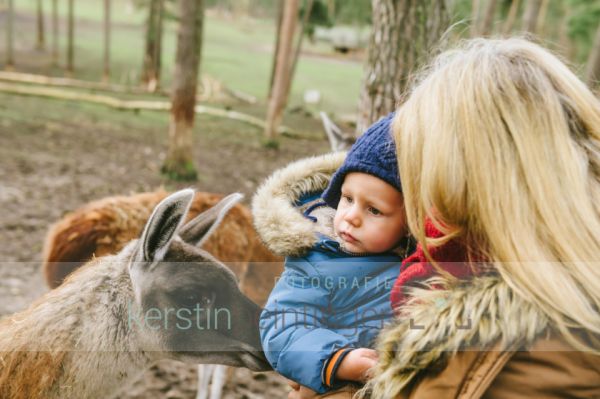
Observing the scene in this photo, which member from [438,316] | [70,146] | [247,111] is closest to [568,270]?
[438,316]

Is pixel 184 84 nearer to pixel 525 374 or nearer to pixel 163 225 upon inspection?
pixel 163 225

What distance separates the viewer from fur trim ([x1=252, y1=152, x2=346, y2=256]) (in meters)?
1.82

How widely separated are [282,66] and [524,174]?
38.8ft

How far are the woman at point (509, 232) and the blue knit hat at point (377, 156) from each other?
290mm

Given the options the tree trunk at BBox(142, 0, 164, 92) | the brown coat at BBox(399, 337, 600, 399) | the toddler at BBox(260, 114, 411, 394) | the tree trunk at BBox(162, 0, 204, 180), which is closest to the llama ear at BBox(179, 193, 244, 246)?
the toddler at BBox(260, 114, 411, 394)

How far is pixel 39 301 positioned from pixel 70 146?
9.30 m

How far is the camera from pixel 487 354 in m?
1.22

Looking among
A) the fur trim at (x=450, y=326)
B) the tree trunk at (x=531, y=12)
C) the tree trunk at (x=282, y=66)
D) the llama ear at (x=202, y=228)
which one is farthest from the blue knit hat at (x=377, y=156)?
the tree trunk at (x=282, y=66)

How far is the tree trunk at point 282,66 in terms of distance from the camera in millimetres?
12211

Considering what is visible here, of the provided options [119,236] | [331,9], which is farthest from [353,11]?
[119,236]

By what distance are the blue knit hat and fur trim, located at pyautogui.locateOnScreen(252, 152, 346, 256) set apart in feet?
0.78

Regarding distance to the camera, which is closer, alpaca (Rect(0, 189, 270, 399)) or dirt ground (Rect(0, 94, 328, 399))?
alpaca (Rect(0, 189, 270, 399))

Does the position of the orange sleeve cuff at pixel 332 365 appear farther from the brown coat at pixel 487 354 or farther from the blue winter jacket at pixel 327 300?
the brown coat at pixel 487 354

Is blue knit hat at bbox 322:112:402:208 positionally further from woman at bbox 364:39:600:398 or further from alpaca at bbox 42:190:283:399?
alpaca at bbox 42:190:283:399
